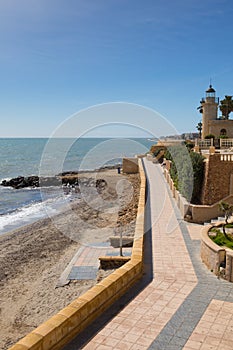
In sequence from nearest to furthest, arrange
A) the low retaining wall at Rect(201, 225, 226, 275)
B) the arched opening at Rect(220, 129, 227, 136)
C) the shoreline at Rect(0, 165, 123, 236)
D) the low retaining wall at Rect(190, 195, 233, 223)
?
1. the low retaining wall at Rect(201, 225, 226, 275)
2. the low retaining wall at Rect(190, 195, 233, 223)
3. the shoreline at Rect(0, 165, 123, 236)
4. the arched opening at Rect(220, 129, 227, 136)

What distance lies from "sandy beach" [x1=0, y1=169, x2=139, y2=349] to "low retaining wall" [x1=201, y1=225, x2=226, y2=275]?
2711mm

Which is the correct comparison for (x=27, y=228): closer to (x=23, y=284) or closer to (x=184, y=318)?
(x=23, y=284)

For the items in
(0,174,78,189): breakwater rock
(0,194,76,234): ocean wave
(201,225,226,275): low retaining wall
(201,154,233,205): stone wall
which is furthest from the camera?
(0,174,78,189): breakwater rock

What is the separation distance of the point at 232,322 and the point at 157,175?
1989 centimetres

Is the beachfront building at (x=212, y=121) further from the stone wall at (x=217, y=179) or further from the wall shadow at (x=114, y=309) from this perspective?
the wall shadow at (x=114, y=309)

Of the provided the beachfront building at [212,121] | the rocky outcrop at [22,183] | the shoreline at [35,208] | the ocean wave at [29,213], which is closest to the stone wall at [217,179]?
the shoreline at [35,208]

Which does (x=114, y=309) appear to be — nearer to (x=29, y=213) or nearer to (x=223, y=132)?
(x=29, y=213)

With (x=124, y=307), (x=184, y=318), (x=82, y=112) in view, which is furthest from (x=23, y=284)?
(x=82, y=112)

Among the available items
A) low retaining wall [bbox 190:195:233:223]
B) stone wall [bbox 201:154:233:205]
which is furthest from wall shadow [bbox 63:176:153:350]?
stone wall [bbox 201:154:233:205]

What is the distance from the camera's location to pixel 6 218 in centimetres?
2088

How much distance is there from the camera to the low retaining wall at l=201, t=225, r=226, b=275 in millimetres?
7125

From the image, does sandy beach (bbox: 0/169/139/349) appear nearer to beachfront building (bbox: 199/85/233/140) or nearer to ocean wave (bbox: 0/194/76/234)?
ocean wave (bbox: 0/194/76/234)

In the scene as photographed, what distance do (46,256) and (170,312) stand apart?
8.07m

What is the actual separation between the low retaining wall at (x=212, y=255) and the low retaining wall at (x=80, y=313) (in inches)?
67.8
